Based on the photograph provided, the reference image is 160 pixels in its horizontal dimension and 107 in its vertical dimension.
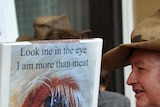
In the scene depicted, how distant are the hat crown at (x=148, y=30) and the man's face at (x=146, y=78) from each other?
0.04 metres

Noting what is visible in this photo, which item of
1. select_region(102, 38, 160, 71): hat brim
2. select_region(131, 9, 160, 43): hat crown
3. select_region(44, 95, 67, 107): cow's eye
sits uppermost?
select_region(131, 9, 160, 43): hat crown

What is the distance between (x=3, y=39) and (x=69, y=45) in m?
0.71

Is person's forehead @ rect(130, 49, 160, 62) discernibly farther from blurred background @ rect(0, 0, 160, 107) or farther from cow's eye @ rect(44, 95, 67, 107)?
blurred background @ rect(0, 0, 160, 107)

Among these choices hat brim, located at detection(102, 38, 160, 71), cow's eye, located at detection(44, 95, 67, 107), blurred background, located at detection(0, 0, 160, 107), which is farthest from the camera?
A: blurred background, located at detection(0, 0, 160, 107)

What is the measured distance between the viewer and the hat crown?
1.21 meters

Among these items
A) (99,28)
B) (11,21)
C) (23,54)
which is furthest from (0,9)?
(99,28)

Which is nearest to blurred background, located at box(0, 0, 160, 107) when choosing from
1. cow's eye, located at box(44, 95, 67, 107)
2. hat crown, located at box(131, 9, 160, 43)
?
hat crown, located at box(131, 9, 160, 43)

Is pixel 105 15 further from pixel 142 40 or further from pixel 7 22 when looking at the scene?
pixel 142 40

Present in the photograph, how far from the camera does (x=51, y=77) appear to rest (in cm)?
99

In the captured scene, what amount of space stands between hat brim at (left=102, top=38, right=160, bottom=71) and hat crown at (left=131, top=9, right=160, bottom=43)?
0.10 ft

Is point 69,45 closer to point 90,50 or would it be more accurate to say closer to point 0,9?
point 90,50

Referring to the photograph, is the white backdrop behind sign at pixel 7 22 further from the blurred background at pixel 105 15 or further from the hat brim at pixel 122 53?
the blurred background at pixel 105 15

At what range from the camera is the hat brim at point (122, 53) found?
1177 mm

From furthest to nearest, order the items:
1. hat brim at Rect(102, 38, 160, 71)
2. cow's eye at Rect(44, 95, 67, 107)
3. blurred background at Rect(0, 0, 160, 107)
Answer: blurred background at Rect(0, 0, 160, 107) < hat brim at Rect(102, 38, 160, 71) < cow's eye at Rect(44, 95, 67, 107)
